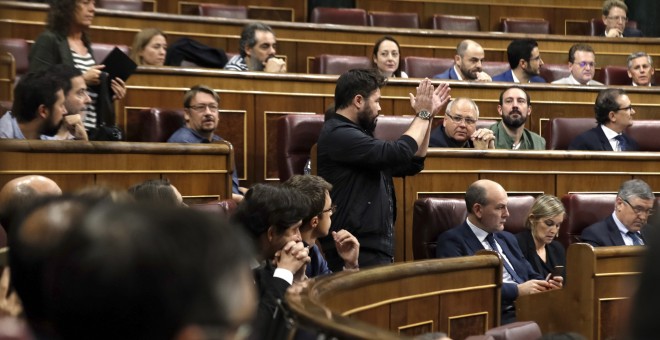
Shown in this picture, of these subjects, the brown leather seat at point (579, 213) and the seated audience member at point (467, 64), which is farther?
the seated audience member at point (467, 64)

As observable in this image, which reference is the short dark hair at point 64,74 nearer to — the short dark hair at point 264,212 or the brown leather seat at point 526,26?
the short dark hair at point 264,212

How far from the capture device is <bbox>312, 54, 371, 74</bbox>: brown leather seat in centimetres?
305

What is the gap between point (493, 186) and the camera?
2.05 meters

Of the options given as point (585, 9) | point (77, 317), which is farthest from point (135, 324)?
point (585, 9)

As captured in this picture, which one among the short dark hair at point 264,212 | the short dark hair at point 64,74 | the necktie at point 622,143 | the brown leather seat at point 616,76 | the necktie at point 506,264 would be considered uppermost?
the brown leather seat at point 616,76

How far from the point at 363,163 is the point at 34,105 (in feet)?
1.88

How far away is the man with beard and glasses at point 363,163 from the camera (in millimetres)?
1834

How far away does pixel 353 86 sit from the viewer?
190 centimetres

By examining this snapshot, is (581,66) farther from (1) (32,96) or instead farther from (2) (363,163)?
(1) (32,96)

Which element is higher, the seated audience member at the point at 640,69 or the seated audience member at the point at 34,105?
the seated audience member at the point at 640,69

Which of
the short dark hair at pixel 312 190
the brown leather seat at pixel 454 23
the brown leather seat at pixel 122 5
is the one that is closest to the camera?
the short dark hair at pixel 312 190

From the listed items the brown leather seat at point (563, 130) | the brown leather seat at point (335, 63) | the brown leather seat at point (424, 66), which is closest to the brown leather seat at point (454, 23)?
the brown leather seat at point (424, 66)

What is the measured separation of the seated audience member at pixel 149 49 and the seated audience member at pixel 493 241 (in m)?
0.92

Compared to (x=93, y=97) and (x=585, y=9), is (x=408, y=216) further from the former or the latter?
(x=585, y=9)
